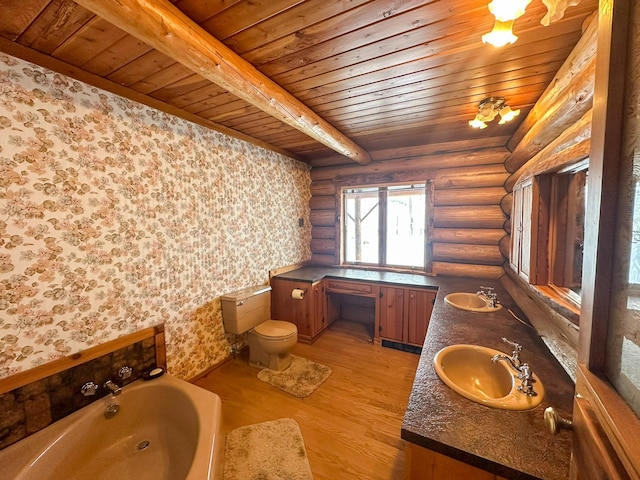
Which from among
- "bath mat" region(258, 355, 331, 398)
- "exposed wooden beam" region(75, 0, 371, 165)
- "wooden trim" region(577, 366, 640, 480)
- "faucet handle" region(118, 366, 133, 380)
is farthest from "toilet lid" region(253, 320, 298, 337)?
"wooden trim" region(577, 366, 640, 480)

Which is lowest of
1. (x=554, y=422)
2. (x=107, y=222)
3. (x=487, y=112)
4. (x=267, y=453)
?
(x=267, y=453)

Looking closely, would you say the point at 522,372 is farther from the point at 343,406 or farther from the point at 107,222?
the point at 107,222

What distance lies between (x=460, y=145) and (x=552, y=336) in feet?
7.82

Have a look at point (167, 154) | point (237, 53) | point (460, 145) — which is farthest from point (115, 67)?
point (460, 145)

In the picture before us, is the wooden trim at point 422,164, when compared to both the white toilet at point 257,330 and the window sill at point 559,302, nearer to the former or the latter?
the window sill at point 559,302

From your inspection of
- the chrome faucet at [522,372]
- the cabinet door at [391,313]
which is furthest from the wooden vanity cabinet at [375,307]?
the chrome faucet at [522,372]

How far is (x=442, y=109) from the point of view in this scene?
221 centimetres

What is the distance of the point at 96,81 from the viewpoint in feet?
5.51

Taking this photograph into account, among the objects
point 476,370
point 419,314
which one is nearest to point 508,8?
point 476,370

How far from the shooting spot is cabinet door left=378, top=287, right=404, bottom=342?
119 inches

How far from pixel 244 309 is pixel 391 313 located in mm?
1716

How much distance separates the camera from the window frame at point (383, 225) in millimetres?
3354

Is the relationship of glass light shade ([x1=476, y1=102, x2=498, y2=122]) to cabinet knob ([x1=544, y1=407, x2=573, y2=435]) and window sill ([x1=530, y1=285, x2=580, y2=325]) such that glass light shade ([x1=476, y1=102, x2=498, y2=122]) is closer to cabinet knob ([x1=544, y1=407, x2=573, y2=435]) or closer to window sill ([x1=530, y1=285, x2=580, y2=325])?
window sill ([x1=530, y1=285, x2=580, y2=325])

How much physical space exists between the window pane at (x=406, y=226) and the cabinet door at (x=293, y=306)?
136 cm
